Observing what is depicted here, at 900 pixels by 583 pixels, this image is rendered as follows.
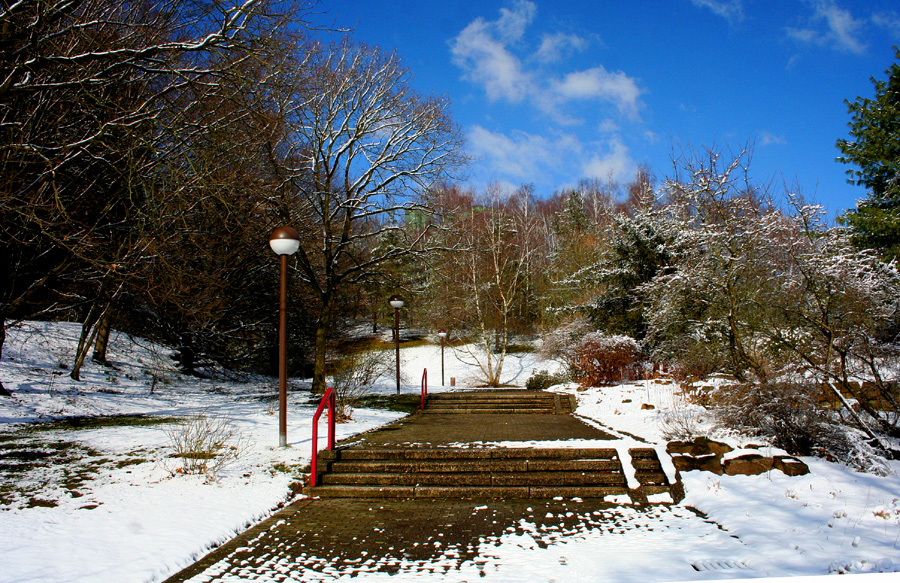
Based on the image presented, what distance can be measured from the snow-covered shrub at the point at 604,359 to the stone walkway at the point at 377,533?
11668 millimetres

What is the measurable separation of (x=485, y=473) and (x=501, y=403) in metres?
9.79

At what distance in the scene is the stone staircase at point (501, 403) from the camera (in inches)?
628

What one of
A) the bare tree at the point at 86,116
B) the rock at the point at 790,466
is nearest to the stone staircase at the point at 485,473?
the rock at the point at 790,466

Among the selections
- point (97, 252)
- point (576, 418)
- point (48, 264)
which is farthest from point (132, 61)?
point (576, 418)

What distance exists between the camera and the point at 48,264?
9.71 meters

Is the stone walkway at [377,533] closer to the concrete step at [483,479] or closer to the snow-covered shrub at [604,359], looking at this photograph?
the concrete step at [483,479]

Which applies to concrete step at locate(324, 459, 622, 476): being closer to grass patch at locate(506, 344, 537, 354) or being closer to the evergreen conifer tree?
the evergreen conifer tree

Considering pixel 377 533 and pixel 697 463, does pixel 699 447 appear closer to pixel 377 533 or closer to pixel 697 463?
pixel 697 463

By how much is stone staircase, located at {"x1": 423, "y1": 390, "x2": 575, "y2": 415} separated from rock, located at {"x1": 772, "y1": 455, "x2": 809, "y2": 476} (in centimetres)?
875

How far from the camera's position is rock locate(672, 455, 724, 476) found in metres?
7.08

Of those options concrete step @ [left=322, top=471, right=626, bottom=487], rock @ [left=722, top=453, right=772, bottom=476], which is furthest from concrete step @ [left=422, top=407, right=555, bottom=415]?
rock @ [left=722, top=453, right=772, bottom=476]

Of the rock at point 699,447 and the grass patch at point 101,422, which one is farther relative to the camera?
the grass patch at point 101,422

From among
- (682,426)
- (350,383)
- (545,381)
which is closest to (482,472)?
(682,426)

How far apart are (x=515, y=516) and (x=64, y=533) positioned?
4241 millimetres
